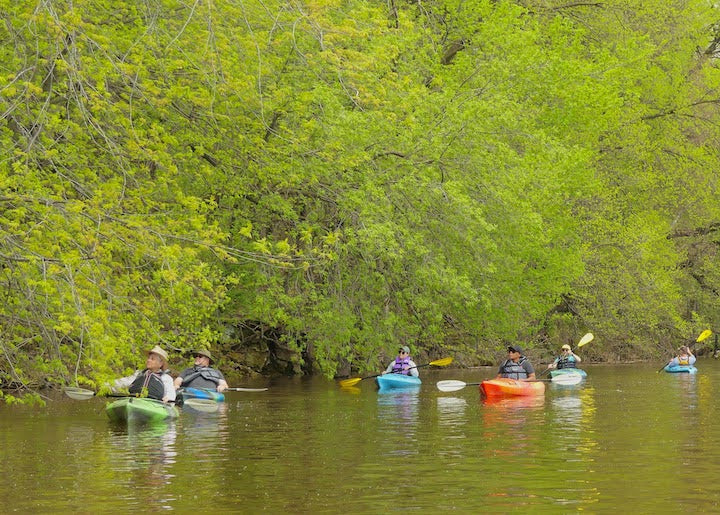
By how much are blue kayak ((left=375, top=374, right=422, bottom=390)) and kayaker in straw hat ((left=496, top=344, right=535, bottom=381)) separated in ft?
7.66

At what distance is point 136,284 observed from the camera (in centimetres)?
1834

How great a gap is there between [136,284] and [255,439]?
2.86 metres

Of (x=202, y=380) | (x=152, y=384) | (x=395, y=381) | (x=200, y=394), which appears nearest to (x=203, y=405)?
(x=200, y=394)

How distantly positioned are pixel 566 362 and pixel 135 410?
18.5 m

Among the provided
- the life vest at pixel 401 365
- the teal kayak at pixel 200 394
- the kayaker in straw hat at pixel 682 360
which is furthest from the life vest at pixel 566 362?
the teal kayak at pixel 200 394

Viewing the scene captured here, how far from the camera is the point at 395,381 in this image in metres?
28.9

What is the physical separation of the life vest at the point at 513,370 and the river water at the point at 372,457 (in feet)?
8.88

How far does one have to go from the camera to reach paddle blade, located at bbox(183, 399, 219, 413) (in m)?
22.5

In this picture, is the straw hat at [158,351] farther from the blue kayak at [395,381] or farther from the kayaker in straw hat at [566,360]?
the kayaker in straw hat at [566,360]

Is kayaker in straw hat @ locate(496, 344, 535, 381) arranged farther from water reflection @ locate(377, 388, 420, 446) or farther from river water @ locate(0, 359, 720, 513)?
river water @ locate(0, 359, 720, 513)

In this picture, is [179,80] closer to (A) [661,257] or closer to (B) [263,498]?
(B) [263,498]

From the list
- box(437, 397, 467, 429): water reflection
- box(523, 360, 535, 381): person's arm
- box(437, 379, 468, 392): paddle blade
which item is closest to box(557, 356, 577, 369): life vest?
box(523, 360, 535, 381): person's arm

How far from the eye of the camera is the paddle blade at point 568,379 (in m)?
31.1

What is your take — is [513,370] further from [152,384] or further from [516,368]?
[152,384]
